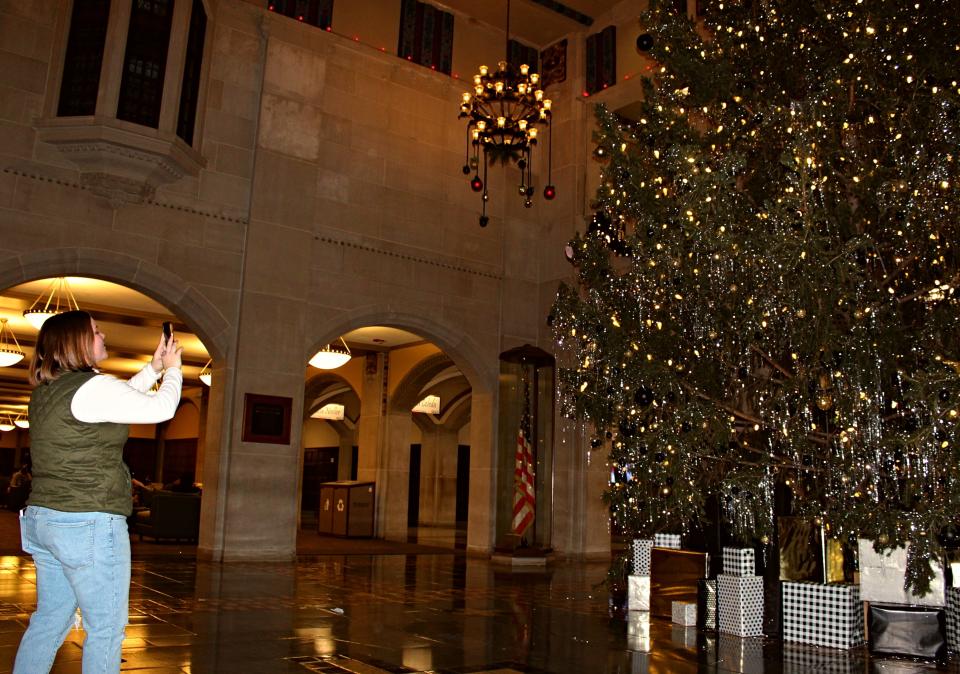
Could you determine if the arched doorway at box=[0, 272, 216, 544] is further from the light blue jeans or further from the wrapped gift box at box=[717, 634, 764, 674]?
the light blue jeans

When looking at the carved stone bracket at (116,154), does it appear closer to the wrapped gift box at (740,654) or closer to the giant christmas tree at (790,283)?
the giant christmas tree at (790,283)

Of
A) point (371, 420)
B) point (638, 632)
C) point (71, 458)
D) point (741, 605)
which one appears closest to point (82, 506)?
point (71, 458)

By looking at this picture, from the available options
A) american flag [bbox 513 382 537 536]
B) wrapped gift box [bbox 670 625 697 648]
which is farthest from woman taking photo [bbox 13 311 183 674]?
american flag [bbox 513 382 537 536]

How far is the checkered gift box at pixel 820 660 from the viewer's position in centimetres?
440

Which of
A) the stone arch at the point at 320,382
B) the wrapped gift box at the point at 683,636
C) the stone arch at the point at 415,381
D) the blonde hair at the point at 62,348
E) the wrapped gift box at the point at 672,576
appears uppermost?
the stone arch at the point at 320,382

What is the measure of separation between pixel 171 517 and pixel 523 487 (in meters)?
5.20

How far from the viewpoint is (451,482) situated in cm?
1861

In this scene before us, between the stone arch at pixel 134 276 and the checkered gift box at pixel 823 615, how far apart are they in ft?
22.8

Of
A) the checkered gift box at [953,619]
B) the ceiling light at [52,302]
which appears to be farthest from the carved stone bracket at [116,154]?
the checkered gift box at [953,619]

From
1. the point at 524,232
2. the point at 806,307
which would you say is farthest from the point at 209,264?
the point at 806,307

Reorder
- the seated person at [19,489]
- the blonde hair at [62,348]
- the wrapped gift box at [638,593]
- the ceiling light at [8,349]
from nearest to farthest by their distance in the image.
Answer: the blonde hair at [62,348], the wrapped gift box at [638,593], the ceiling light at [8,349], the seated person at [19,489]

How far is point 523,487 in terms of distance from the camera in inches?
429

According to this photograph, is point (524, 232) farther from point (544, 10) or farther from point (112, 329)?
point (112, 329)

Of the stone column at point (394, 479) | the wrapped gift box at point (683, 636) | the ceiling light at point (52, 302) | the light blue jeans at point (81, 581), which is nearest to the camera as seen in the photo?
the light blue jeans at point (81, 581)
